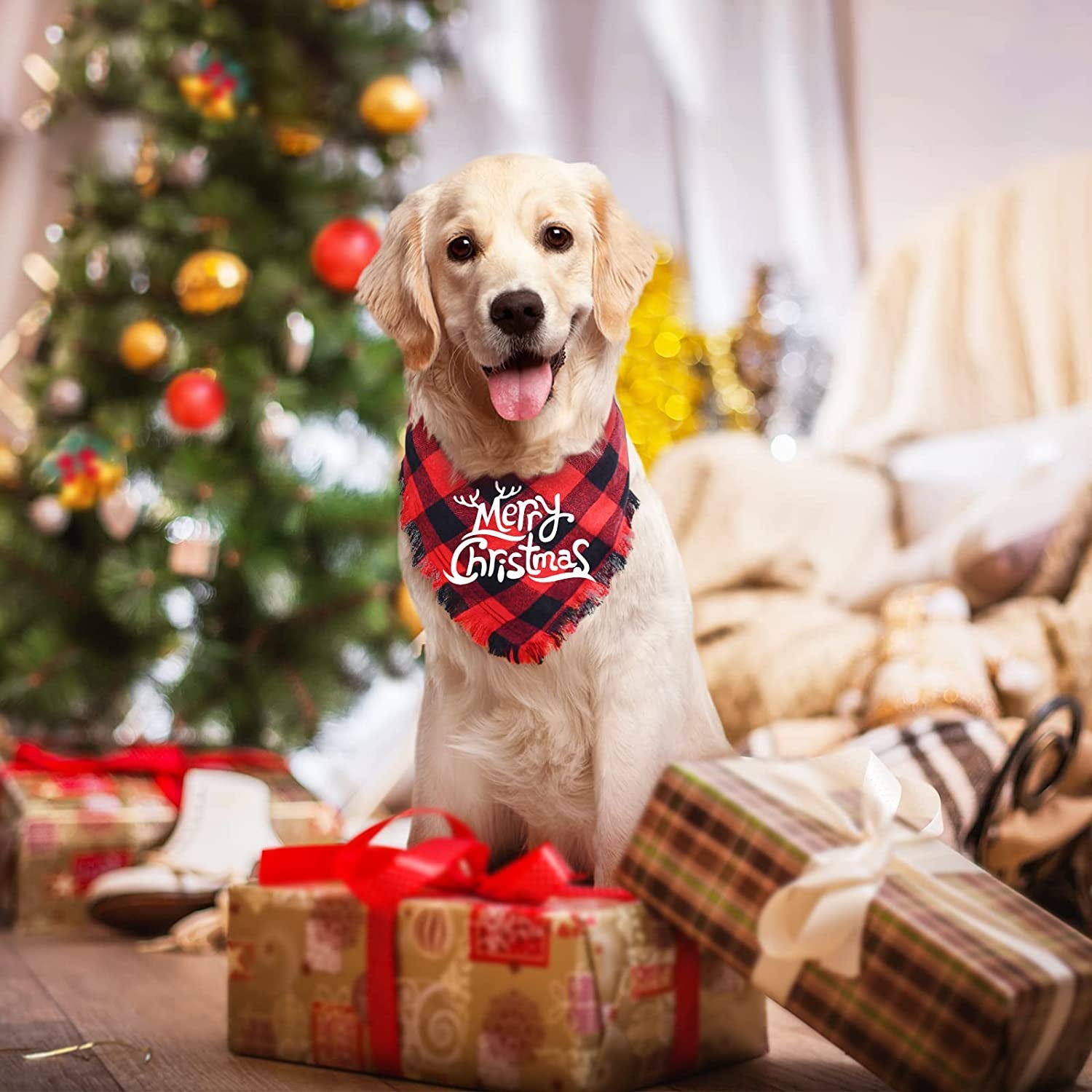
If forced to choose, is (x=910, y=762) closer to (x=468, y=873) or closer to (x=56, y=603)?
(x=468, y=873)

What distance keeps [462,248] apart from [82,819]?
1.29 m

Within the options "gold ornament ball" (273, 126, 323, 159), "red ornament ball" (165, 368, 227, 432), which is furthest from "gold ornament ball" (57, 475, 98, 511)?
"gold ornament ball" (273, 126, 323, 159)

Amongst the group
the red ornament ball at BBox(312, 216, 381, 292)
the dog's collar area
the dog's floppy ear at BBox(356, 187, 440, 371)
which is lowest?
the dog's collar area

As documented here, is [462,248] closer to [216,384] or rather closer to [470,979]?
[470,979]

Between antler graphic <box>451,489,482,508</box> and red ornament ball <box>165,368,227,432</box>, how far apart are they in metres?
1.40

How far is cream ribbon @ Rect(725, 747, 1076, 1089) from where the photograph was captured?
999 mm

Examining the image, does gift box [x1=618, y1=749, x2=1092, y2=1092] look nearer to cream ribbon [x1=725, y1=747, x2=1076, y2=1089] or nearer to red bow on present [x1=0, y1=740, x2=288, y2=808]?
cream ribbon [x1=725, y1=747, x2=1076, y2=1089]

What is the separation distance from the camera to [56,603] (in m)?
2.67

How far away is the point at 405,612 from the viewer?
269 centimetres

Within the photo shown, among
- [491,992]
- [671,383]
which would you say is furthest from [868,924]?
[671,383]

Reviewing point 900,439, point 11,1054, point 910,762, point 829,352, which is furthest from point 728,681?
point 829,352

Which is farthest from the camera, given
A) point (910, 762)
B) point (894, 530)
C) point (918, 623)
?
point (894, 530)

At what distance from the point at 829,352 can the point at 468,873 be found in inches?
114

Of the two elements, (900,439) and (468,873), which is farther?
(900,439)
